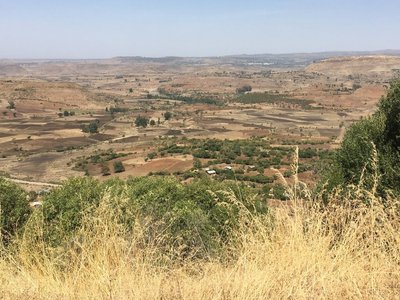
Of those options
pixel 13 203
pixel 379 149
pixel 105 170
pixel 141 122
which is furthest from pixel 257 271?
pixel 141 122

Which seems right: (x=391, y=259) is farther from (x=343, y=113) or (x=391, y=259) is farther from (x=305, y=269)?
(x=343, y=113)

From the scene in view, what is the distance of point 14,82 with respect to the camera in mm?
196250

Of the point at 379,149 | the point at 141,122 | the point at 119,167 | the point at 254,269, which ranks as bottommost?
the point at 141,122

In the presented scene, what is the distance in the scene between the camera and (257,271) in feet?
13.5

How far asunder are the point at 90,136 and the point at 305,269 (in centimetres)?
11951

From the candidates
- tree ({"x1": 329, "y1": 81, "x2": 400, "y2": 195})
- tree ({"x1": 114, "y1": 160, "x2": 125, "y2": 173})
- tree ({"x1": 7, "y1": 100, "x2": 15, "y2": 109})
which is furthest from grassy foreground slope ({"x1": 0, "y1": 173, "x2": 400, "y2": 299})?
tree ({"x1": 7, "y1": 100, "x2": 15, "y2": 109})

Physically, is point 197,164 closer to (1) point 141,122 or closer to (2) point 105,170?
(2) point 105,170

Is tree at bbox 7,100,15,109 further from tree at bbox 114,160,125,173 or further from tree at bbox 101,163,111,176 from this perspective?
tree at bbox 114,160,125,173

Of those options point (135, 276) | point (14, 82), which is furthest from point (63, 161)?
point (14, 82)

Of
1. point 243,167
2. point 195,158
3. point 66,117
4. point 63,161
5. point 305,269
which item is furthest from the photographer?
point 66,117

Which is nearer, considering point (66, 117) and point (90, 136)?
point (90, 136)

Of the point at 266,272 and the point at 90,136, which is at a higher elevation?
the point at 266,272

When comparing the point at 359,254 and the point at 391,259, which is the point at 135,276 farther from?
the point at 391,259

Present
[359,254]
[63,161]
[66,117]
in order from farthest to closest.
Answer: [66,117] < [63,161] < [359,254]
